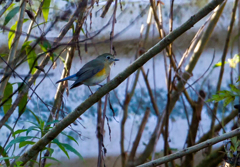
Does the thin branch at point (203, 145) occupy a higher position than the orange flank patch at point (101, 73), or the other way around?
→ the orange flank patch at point (101, 73)

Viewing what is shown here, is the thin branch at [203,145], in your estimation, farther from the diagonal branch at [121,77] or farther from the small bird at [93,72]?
the small bird at [93,72]

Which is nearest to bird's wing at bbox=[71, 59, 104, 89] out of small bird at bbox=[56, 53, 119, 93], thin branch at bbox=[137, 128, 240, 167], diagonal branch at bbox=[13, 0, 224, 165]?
small bird at bbox=[56, 53, 119, 93]

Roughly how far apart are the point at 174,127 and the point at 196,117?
57 cm

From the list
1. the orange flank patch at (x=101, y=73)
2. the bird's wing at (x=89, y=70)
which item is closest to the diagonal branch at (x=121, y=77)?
the bird's wing at (x=89, y=70)

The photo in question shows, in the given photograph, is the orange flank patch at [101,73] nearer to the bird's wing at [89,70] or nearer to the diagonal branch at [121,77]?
the bird's wing at [89,70]

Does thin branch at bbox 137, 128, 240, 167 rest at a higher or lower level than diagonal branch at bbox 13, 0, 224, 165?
lower

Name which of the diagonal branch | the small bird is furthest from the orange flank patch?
the diagonal branch

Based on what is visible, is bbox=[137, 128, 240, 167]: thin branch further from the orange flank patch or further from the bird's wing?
the orange flank patch

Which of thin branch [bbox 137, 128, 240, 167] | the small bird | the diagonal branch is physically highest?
the small bird

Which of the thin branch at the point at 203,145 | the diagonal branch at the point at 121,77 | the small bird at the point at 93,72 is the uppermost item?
the small bird at the point at 93,72

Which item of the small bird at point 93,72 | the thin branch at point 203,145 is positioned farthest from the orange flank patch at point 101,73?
the thin branch at point 203,145

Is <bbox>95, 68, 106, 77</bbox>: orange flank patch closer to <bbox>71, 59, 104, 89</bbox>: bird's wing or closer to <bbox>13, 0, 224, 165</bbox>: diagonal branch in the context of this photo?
<bbox>71, 59, 104, 89</bbox>: bird's wing

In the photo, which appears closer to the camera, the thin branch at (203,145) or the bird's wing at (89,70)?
the thin branch at (203,145)

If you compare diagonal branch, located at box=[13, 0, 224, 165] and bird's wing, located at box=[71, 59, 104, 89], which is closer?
diagonal branch, located at box=[13, 0, 224, 165]
